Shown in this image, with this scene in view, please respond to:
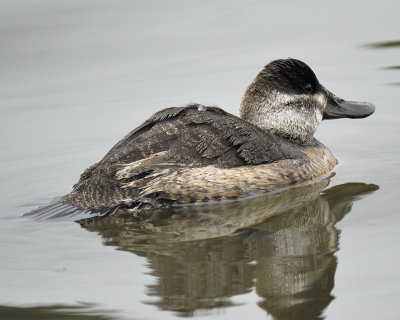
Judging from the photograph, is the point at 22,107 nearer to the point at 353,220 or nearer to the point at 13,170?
the point at 13,170

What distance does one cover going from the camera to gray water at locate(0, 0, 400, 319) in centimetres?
556

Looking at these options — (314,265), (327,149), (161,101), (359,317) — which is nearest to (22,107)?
(161,101)

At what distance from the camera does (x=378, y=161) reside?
333 inches

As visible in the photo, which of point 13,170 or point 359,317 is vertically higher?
point 13,170

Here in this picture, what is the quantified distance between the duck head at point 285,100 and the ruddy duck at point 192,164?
5 centimetres

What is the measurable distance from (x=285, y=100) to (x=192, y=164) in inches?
60.2

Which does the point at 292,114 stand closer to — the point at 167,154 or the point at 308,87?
the point at 308,87

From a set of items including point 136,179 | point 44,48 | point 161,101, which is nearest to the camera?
point 136,179

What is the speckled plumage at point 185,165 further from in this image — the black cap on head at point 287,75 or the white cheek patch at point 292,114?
the black cap on head at point 287,75

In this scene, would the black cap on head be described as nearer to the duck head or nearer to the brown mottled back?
the duck head

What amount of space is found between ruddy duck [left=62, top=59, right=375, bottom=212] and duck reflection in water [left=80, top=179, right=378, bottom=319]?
0.15m

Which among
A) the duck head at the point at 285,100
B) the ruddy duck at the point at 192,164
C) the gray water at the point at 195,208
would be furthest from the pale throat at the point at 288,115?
the gray water at the point at 195,208

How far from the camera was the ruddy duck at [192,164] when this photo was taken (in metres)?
7.45

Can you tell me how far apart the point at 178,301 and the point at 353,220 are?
6.65ft
